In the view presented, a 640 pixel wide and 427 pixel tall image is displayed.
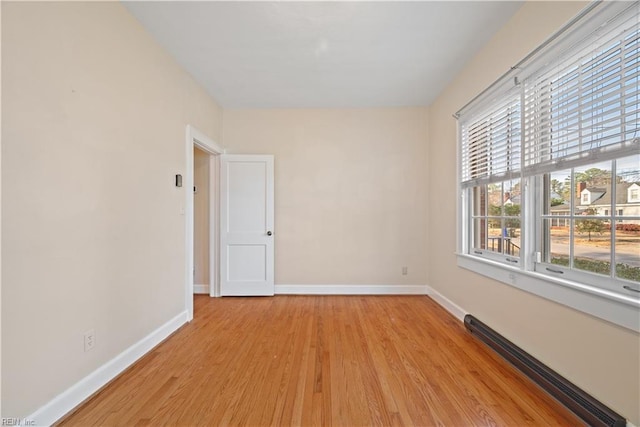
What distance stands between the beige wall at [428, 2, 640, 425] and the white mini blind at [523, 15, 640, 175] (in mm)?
287

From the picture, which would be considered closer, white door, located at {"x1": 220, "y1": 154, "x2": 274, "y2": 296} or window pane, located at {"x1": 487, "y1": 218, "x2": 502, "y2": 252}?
window pane, located at {"x1": 487, "y1": 218, "x2": 502, "y2": 252}

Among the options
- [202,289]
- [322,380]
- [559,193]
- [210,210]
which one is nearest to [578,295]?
[559,193]

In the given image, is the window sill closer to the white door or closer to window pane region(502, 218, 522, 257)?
window pane region(502, 218, 522, 257)

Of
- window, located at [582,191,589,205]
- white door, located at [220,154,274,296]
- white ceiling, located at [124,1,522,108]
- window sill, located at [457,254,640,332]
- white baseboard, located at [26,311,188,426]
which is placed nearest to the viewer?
window sill, located at [457,254,640,332]

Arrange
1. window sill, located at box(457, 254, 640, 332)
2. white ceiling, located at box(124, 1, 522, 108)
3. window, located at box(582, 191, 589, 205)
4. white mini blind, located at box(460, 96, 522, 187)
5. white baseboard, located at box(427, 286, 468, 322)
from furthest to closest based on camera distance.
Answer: white baseboard, located at box(427, 286, 468, 322) < white mini blind, located at box(460, 96, 522, 187) < white ceiling, located at box(124, 1, 522, 108) < window, located at box(582, 191, 589, 205) < window sill, located at box(457, 254, 640, 332)

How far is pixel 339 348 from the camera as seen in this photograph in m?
2.32

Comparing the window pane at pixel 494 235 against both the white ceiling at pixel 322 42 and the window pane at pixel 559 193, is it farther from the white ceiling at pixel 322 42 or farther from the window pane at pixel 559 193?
the white ceiling at pixel 322 42

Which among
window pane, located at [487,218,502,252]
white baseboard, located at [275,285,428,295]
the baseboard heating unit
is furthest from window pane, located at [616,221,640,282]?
white baseboard, located at [275,285,428,295]

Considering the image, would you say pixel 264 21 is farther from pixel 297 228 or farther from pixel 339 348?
pixel 339 348

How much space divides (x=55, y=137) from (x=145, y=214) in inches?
35.0

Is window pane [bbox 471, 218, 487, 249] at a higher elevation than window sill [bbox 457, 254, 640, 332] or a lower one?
higher

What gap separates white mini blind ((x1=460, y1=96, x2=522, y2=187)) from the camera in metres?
2.20

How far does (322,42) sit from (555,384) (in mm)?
3085

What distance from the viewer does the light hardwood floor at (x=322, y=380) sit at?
1.54 m
